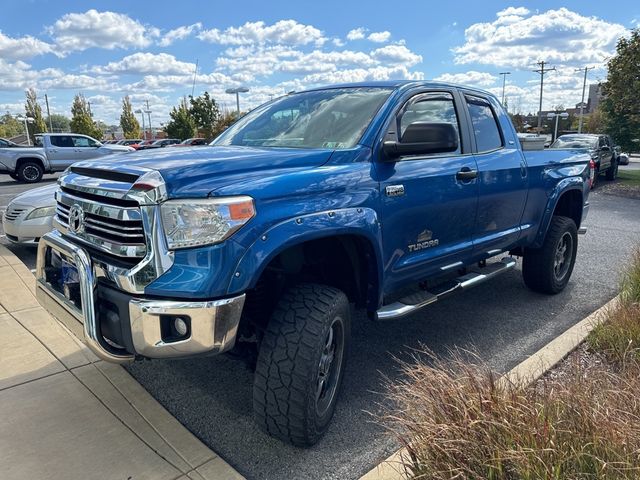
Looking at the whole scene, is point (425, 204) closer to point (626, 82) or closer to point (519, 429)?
point (519, 429)

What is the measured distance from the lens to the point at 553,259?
16.5ft

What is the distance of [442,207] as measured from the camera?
11.4 ft

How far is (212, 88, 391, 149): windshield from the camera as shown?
3209 millimetres

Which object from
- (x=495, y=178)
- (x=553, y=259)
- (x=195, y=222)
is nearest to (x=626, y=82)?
(x=553, y=259)

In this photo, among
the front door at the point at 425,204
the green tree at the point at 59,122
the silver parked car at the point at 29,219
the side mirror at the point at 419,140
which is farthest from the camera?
the green tree at the point at 59,122

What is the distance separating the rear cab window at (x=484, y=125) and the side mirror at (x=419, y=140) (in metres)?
1.19

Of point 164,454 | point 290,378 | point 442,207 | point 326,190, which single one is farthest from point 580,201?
point 164,454

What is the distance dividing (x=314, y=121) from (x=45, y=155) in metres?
17.2

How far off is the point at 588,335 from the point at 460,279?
1.02 m

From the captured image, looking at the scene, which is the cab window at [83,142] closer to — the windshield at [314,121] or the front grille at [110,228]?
the windshield at [314,121]

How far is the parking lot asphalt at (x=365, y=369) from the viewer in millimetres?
2629

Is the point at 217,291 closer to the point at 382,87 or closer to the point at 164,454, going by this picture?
the point at 164,454

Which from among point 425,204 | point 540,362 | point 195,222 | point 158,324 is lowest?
point 540,362

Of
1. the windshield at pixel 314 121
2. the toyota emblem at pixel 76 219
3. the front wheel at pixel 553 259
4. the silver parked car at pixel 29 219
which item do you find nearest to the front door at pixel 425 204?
the windshield at pixel 314 121
